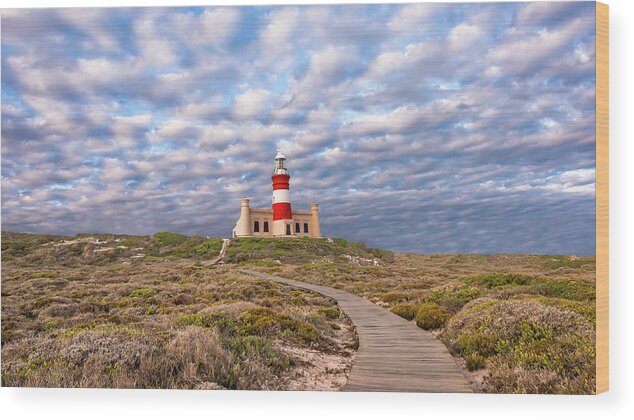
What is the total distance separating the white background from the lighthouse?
9.33 metres

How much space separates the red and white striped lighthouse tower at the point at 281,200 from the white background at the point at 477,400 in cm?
763

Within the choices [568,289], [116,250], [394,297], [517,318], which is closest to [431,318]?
[517,318]

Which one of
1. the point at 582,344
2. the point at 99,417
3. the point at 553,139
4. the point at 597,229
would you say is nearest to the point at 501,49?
the point at 553,139

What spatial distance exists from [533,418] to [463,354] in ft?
5.19

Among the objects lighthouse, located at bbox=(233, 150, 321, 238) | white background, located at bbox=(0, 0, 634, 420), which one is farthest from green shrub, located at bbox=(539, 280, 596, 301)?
lighthouse, located at bbox=(233, 150, 321, 238)

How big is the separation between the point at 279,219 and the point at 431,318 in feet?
63.1

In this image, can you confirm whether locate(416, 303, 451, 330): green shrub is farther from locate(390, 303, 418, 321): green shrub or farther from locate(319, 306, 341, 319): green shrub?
locate(319, 306, 341, 319): green shrub

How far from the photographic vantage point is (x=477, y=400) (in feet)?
25.9

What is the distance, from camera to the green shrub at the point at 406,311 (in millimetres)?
12273

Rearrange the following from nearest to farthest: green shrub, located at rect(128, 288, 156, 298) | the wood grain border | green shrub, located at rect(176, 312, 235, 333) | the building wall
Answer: the wood grain border < green shrub, located at rect(176, 312, 235, 333) < green shrub, located at rect(128, 288, 156, 298) < the building wall

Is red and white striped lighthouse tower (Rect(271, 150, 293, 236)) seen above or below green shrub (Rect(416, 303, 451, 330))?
above

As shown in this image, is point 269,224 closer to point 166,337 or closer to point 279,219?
point 279,219

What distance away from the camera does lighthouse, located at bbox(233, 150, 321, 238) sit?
19844 mm

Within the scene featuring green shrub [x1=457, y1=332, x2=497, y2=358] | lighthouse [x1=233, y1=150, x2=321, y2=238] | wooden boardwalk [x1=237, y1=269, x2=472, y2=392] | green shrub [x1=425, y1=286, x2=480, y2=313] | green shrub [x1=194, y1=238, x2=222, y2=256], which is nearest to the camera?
wooden boardwalk [x1=237, y1=269, x2=472, y2=392]
